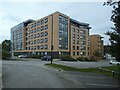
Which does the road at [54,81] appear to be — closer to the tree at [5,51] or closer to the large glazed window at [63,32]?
the tree at [5,51]

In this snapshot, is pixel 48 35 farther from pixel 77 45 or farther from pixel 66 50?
pixel 77 45

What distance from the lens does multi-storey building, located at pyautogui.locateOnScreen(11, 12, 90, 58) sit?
93562mm

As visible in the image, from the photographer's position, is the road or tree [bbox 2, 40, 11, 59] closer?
→ the road

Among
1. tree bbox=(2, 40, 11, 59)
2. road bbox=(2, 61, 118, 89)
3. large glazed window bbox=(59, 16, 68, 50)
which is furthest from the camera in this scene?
large glazed window bbox=(59, 16, 68, 50)

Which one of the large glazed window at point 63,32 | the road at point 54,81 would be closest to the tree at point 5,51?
the large glazed window at point 63,32

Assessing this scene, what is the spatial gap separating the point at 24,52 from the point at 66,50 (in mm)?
28734

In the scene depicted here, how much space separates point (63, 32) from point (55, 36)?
209 inches

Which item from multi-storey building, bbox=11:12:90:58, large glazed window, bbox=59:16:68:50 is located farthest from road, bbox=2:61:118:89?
large glazed window, bbox=59:16:68:50

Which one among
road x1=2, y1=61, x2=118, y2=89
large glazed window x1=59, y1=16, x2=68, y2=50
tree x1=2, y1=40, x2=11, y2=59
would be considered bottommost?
road x1=2, y1=61, x2=118, y2=89

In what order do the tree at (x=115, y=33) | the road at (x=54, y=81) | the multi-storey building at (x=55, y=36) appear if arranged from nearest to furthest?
the road at (x=54, y=81) → the tree at (x=115, y=33) → the multi-storey building at (x=55, y=36)

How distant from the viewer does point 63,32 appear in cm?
9700

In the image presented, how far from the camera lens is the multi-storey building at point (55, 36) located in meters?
93.6

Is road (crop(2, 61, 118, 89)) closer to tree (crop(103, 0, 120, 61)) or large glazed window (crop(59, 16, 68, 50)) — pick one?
tree (crop(103, 0, 120, 61))

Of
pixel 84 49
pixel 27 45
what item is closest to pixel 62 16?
pixel 84 49
